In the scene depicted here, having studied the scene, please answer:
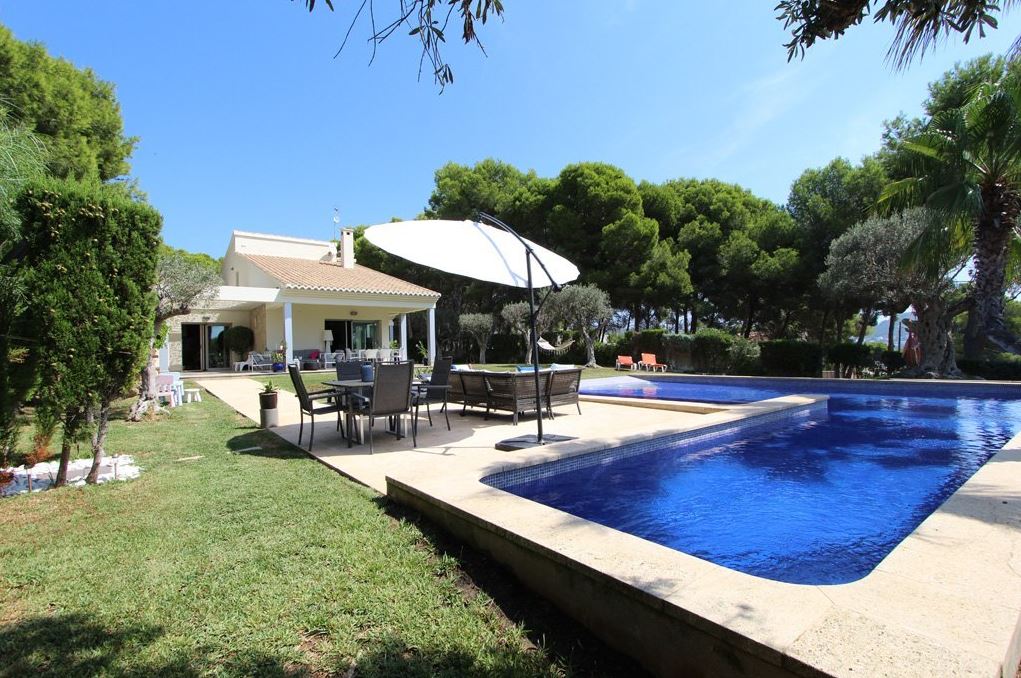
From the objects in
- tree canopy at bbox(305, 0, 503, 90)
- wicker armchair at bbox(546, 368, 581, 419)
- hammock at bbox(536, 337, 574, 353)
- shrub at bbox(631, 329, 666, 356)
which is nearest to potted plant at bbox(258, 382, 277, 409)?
wicker armchair at bbox(546, 368, 581, 419)

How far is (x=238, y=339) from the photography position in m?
23.5

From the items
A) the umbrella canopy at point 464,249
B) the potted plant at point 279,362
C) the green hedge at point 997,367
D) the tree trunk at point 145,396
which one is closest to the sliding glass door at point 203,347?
the potted plant at point 279,362

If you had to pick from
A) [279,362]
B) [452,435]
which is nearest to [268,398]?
[452,435]

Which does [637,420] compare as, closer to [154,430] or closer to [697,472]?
[697,472]

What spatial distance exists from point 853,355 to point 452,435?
49.8ft

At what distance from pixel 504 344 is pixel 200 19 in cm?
2544

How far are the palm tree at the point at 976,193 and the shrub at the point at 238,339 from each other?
25.7 metres

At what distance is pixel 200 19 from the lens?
344 cm

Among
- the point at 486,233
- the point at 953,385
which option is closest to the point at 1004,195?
the point at 953,385

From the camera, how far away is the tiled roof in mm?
20141

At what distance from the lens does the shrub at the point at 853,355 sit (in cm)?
1598

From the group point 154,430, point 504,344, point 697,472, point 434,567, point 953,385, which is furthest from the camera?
point 504,344

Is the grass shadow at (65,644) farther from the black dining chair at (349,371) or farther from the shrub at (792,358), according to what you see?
the shrub at (792,358)

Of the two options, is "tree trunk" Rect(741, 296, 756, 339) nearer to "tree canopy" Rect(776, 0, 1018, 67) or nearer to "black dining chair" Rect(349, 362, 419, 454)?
"black dining chair" Rect(349, 362, 419, 454)
